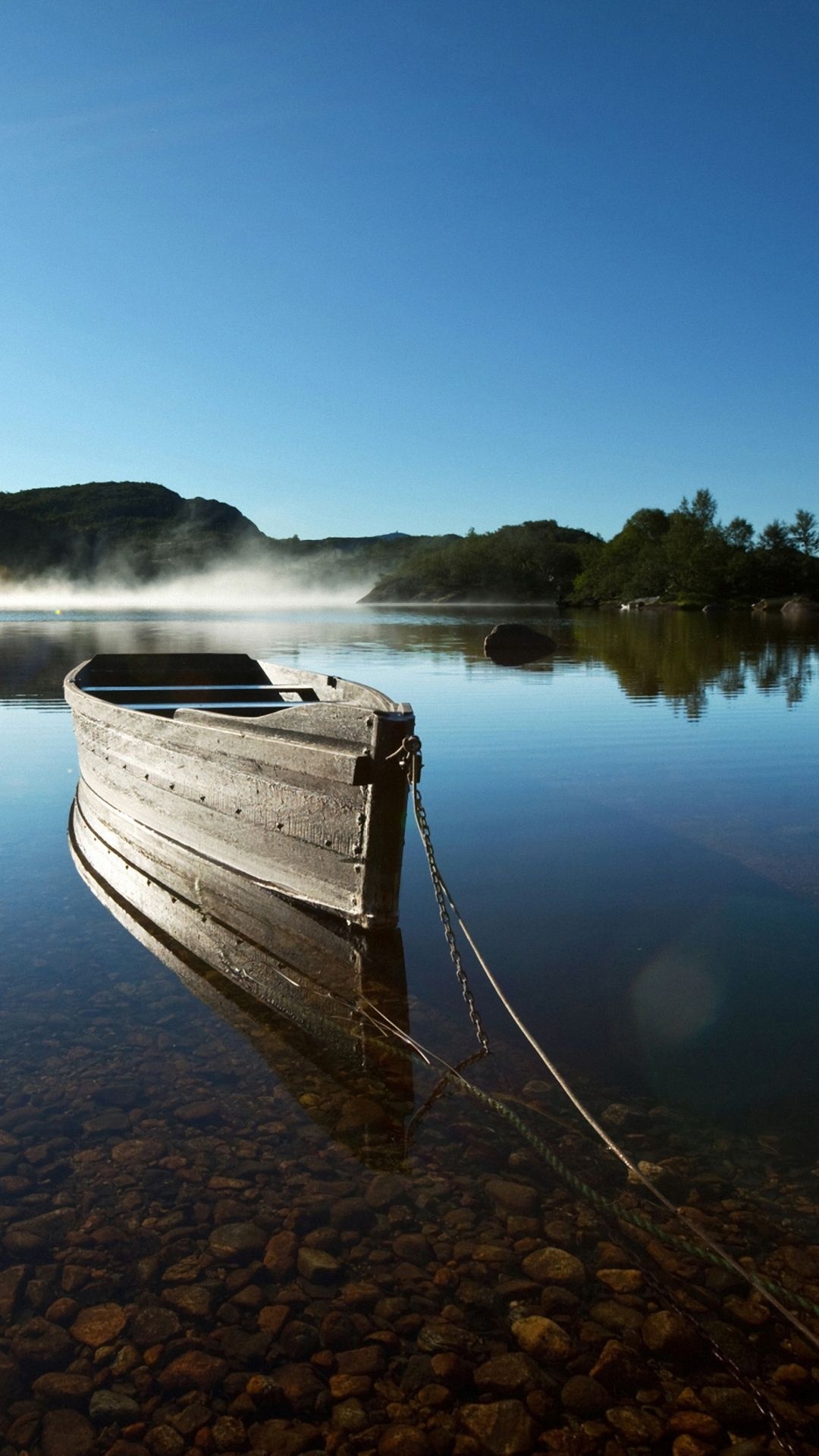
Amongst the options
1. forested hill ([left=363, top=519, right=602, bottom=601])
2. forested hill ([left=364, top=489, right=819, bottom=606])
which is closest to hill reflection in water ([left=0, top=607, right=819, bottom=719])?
forested hill ([left=364, top=489, right=819, bottom=606])

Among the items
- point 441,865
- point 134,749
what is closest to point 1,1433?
point 441,865

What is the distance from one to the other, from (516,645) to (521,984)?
124ft

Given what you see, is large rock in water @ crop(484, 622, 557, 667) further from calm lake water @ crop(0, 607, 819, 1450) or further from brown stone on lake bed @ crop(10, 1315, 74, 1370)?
brown stone on lake bed @ crop(10, 1315, 74, 1370)

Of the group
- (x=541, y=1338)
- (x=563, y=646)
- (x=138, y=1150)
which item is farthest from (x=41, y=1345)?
(x=563, y=646)

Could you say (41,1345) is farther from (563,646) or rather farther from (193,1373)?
(563,646)

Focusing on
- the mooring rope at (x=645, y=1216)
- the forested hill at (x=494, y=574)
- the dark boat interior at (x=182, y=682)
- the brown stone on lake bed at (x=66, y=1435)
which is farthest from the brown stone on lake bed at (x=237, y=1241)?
the forested hill at (x=494, y=574)

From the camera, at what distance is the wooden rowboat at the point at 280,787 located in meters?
6.40

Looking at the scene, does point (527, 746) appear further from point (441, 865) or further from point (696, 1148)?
point (696, 1148)

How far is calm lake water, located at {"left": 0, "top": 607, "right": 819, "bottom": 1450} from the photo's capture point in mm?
4113

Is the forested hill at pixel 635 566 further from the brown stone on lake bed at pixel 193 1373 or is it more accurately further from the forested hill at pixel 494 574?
the brown stone on lake bed at pixel 193 1373

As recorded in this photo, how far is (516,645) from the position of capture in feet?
141

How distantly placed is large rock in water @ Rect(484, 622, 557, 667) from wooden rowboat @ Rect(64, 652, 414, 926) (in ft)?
70.9

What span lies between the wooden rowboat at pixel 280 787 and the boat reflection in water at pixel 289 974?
24 centimetres

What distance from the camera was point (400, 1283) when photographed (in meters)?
3.28
